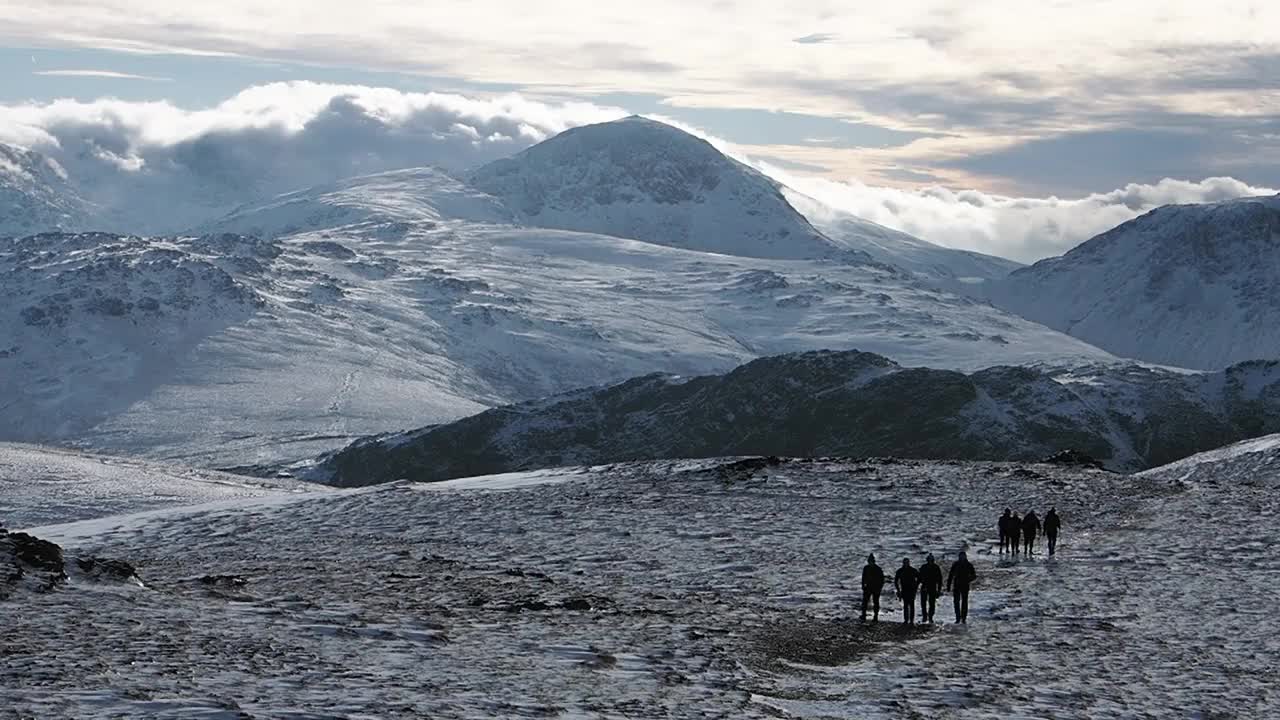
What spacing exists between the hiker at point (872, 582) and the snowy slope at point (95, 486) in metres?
39.0

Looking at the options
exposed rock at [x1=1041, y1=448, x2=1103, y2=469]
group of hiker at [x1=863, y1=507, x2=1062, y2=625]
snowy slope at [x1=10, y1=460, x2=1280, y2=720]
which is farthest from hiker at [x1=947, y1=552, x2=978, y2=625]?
exposed rock at [x1=1041, y1=448, x2=1103, y2=469]


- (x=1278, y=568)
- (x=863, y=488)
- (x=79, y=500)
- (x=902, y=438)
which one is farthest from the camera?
(x=902, y=438)

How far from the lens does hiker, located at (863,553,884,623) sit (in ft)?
96.5

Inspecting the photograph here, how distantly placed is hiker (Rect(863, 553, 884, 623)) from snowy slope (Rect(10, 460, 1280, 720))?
2.21 ft

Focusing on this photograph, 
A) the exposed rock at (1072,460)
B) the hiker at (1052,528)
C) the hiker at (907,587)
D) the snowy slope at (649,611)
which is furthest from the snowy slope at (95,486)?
the hiker at (907,587)

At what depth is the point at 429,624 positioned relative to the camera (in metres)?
26.2

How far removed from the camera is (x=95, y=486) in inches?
2975

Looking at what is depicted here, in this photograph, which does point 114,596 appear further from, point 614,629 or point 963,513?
point 963,513

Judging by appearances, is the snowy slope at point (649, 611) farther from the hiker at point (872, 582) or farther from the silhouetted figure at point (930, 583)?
the silhouetted figure at point (930, 583)

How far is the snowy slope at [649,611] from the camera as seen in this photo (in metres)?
20.9

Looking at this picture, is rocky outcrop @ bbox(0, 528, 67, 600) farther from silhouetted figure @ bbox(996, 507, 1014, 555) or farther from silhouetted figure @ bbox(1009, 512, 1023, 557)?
silhouetted figure @ bbox(1009, 512, 1023, 557)

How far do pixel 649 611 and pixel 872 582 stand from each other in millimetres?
4311

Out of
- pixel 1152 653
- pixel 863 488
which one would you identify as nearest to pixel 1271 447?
pixel 863 488

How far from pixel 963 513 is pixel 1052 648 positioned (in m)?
22.3
